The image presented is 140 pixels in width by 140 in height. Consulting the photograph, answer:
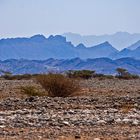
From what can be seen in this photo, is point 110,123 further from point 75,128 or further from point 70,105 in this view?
point 70,105

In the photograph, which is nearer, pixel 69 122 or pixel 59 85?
pixel 69 122

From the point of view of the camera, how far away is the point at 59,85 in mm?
26875

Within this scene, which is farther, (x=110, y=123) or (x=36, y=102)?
(x=36, y=102)

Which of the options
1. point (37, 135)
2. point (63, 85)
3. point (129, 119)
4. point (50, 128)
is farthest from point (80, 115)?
point (63, 85)

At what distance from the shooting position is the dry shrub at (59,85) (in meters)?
26.9

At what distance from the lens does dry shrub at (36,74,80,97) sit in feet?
88.3

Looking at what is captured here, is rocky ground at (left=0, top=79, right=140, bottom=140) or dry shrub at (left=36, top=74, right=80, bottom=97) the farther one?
dry shrub at (left=36, top=74, right=80, bottom=97)

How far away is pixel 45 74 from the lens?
28.8 metres

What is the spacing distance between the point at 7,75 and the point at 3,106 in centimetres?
4914

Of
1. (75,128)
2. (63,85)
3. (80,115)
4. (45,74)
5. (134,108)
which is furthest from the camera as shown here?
(45,74)

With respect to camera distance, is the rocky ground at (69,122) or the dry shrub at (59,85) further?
the dry shrub at (59,85)

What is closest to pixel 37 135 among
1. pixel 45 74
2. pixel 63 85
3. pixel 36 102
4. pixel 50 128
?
pixel 50 128

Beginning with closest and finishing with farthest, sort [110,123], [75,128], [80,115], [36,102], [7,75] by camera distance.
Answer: [75,128] < [110,123] < [80,115] < [36,102] < [7,75]

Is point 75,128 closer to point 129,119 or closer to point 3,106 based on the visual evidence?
point 129,119
